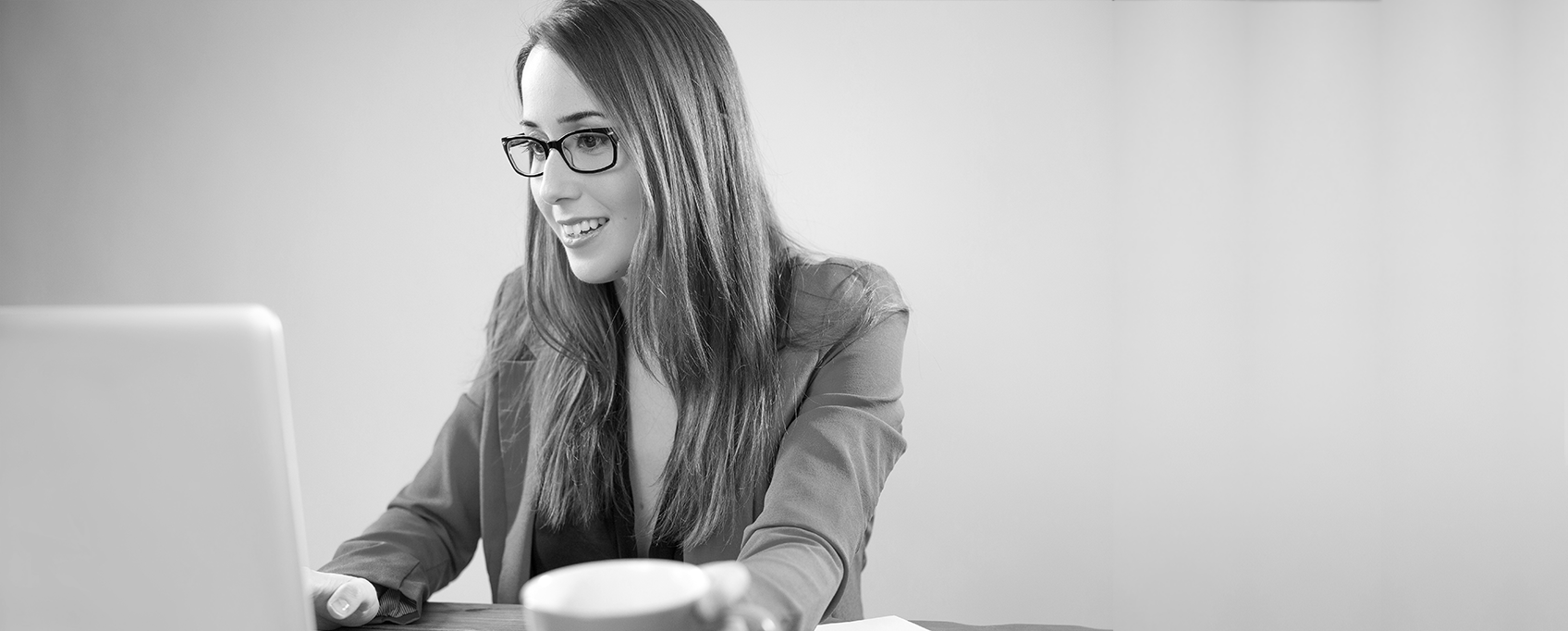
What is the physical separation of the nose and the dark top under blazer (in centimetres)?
33

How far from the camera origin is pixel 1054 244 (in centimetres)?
204

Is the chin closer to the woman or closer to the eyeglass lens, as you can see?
the woman

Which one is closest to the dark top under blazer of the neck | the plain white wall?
the neck

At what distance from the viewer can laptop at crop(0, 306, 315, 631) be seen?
662 mm

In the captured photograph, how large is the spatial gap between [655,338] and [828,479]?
37 cm

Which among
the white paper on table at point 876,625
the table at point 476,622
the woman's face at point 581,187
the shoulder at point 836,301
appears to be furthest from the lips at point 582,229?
the white paper on table at point 876,625

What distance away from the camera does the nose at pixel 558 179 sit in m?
1.36

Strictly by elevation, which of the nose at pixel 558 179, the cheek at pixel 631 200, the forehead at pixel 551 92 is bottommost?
the cheek at pixel 631 200

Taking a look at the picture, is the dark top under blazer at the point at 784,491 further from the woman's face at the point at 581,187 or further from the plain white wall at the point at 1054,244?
the plain white wall at the point at 1054,244

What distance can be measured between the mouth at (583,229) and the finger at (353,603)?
0.50 meters

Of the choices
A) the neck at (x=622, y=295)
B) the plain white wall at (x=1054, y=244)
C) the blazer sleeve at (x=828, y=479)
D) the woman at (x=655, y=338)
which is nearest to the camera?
the blazer sleeve at (x=828, y=479)

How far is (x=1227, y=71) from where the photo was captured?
1874 mm

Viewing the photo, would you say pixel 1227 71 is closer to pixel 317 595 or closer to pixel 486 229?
pixel 486 229

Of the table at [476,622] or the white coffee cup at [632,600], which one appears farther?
Answer: the table at [476,622]
